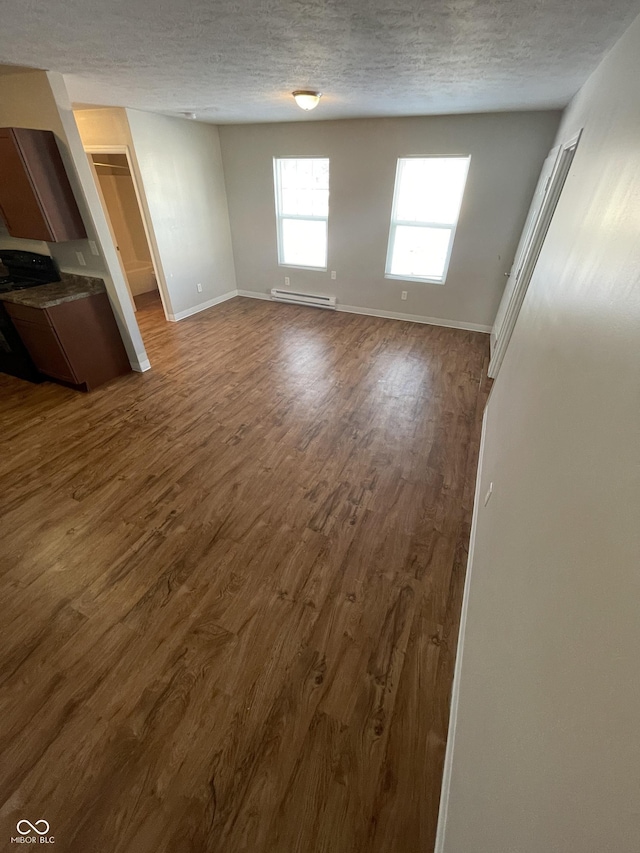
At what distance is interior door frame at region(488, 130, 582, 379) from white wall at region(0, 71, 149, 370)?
3.48m

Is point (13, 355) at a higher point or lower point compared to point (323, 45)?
lower

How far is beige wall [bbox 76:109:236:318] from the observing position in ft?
12.7

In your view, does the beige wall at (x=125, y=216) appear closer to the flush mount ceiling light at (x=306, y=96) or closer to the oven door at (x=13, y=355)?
the oven door at (x=13, y=355)

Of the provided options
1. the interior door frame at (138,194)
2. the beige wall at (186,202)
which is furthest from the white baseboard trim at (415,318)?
the interior door frame at (138,194)

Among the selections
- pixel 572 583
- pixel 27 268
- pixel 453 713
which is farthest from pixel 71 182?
pixel 453 713

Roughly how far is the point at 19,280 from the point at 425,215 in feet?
15.0

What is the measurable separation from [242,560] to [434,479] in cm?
137

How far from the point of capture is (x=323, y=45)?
5.94 feet

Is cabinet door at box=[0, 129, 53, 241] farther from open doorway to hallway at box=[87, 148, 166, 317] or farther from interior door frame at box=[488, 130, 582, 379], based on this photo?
interior door frame at box=[488, 130, 582, 379]

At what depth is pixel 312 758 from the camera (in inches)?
47.0

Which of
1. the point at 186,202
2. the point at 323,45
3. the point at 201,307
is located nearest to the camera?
the point at 323,45

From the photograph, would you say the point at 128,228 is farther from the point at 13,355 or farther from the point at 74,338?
the point at 74,338

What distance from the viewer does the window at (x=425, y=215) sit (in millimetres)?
4066

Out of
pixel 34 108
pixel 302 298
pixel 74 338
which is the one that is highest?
pixel 34 108
